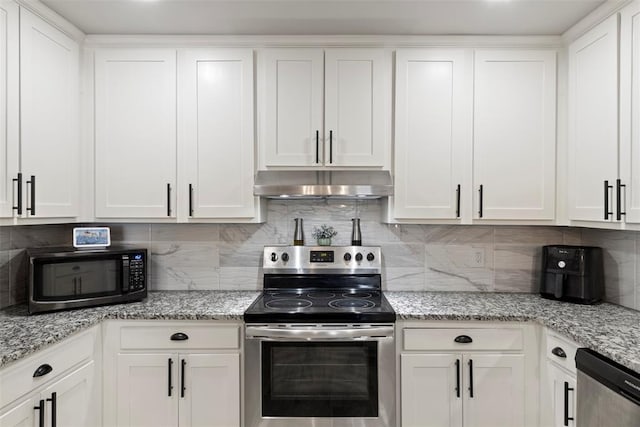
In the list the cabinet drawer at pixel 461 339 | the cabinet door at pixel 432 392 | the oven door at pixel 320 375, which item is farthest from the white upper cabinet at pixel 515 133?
the oven door at pixel 320 375

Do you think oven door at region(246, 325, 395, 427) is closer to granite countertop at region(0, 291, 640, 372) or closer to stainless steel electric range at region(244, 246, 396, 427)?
stainless steel electric range at region(244, 246, 396, 427)

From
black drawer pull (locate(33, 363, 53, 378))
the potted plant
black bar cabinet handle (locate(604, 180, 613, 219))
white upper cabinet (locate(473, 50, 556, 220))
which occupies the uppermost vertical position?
white upper cabinet (locate(473, 50, 556, 220))

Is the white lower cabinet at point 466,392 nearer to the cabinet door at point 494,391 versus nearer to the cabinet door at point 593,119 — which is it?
the cabinet door at point 494,391

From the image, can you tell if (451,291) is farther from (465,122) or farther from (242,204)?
(242,204)

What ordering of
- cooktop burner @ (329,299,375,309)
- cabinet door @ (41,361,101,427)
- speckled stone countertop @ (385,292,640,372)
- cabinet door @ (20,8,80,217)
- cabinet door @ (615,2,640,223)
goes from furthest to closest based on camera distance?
1. cooktop burner @ (329,299,375,309)
2. cabinet door @ (20,8,80,217)
3. cabinet door @ (615,2,640,223)
4. cabinet door @ (41,361,101,427)
5. speckled stone countertop @ (385,292,640,372)

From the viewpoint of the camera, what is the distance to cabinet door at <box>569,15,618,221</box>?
1.90 meters

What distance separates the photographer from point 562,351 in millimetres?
1794

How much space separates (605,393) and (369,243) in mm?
1478

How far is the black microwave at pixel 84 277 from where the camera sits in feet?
6.45

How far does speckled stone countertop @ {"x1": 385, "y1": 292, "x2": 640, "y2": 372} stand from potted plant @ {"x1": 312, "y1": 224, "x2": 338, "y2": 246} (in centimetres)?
54

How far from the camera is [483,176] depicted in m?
2.28

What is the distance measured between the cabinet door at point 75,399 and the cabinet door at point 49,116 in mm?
841

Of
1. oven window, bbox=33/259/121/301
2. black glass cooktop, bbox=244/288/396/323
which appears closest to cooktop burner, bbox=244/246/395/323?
black glass cooktop, bbox=244/288/396/323

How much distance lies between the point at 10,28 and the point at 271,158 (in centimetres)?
139
